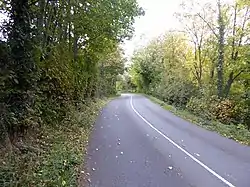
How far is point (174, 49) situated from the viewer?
42.9 metres

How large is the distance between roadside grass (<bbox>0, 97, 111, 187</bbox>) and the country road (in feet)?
1.95

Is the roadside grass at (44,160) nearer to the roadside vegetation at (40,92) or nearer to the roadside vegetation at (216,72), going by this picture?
the roadside vegetation at (40,92)

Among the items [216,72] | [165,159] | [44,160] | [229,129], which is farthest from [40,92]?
[216,72]

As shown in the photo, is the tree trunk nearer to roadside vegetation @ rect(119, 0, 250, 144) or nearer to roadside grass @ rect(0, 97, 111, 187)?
roadside vegetation @ rect(119, 0, 250, 144)

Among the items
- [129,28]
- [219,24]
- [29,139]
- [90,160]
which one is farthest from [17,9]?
[219,24]

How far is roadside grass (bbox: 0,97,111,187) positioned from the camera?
6.87 m

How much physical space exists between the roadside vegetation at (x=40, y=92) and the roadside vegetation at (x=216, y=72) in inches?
325

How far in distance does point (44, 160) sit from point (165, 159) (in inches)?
157

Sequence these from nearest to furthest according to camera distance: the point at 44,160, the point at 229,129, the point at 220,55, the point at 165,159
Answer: the point at 44,160 < the point at 165,159 < the point at 229,129 < the point at 220,55

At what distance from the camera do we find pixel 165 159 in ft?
34.7

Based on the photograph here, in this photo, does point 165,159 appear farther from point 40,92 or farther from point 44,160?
point 40,92

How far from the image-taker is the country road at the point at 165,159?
823cm

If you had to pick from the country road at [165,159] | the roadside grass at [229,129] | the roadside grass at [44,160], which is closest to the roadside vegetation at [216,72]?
the roadside grass at [229,129]

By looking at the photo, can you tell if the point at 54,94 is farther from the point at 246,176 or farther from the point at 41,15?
the point at 246,176
